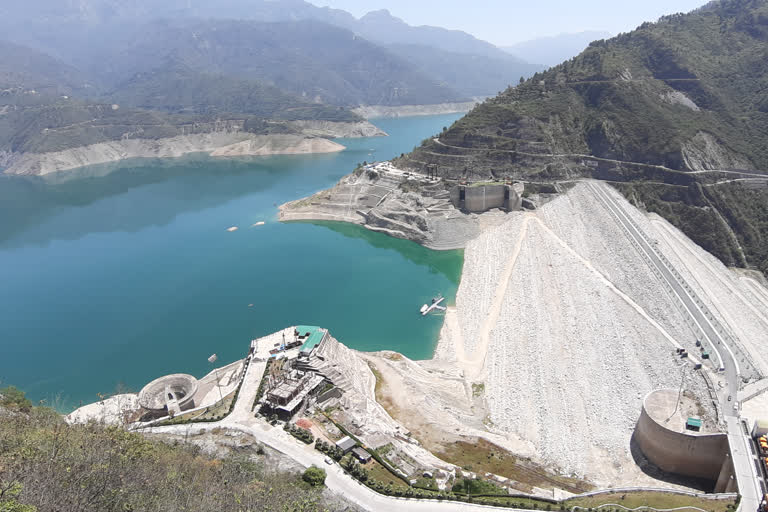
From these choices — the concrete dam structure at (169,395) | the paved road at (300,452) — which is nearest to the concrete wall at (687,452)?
the paved road at (300,452)

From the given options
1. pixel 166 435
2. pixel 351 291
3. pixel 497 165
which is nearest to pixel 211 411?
pixel 166 435

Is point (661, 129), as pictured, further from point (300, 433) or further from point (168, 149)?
point (168, 149)

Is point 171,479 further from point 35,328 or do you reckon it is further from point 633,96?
point 633,96

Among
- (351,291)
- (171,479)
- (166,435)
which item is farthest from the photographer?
(351,291)

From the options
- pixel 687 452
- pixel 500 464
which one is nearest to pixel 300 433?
pixel 500 464

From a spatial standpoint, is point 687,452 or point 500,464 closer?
point 687,452

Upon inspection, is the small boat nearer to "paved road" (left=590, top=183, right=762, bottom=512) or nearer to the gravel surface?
the gravel surface

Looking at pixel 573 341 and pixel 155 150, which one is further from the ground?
pixel 155 150
